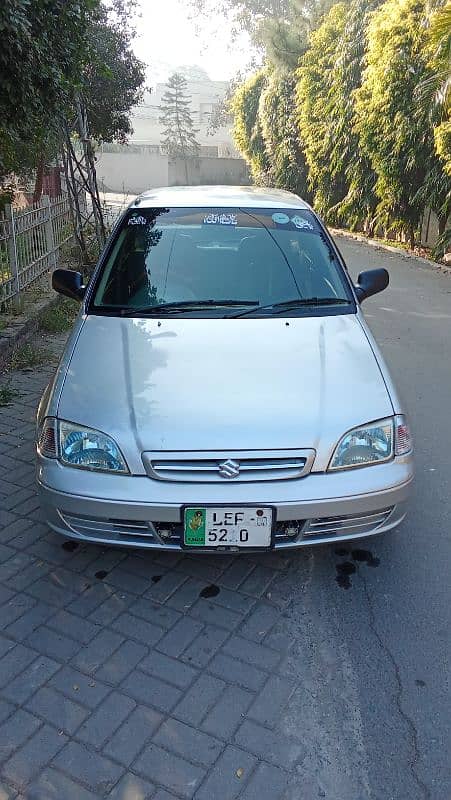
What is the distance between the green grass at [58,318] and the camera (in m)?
7.09

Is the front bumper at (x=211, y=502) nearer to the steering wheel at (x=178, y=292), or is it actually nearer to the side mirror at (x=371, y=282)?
the steering wheel at (x=178, y=292)

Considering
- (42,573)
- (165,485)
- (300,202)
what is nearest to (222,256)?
(300,202)

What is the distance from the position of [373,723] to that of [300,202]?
344 cm

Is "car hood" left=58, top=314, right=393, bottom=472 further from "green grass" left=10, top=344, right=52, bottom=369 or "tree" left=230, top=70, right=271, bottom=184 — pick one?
"tree" left=230, top=70, right=271, bottom=184

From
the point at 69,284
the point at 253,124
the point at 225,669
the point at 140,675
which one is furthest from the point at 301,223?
the point at 253,124

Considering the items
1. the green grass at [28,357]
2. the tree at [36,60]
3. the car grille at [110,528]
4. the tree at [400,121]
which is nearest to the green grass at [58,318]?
the green grass at [28,357]

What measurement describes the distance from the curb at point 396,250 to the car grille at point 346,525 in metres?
9.43

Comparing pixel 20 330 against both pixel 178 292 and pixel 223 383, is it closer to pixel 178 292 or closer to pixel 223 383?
pixel 178 292

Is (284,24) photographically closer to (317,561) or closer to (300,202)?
(300,202)

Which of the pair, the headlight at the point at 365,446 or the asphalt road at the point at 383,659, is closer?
the asphalt road at the point at 383,659

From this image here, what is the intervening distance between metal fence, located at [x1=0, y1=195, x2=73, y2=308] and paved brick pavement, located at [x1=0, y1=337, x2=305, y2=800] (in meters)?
4.16

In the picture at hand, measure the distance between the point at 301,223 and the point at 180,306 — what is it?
1.15 meters

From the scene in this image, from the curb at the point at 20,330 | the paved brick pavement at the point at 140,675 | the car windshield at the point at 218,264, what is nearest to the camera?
the paved brick pavement at the point at 140,675

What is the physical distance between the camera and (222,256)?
3.95 meters
